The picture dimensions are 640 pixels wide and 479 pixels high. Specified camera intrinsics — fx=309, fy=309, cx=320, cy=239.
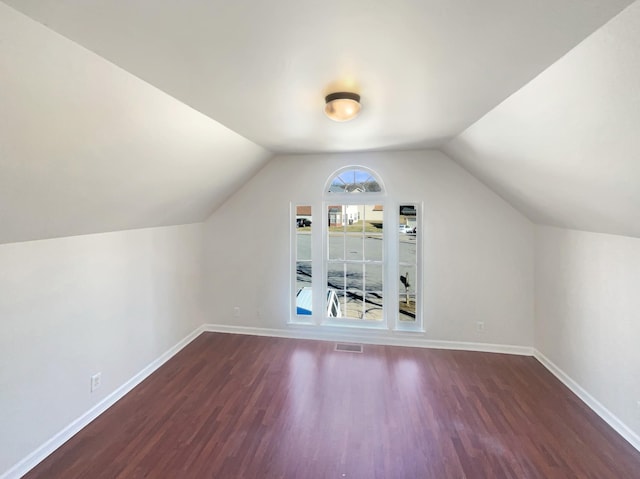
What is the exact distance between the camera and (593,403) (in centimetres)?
266

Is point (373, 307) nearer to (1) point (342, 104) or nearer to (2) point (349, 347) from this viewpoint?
(2) point (349, 347)

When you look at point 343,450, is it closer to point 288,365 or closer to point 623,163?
point 288,365

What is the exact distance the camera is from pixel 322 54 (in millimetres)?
1454

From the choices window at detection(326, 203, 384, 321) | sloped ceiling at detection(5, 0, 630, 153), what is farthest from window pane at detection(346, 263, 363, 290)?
sloped ceiling at detection(5, 0, 630, 153)

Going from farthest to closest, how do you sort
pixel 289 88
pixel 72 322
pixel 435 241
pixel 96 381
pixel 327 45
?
pixel 435 241 < pixel 96 381 < pixel 72 322 < pixel 289 88 < pixel 327 45

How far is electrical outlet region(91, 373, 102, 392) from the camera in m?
2.57

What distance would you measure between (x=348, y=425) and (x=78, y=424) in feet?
6.97

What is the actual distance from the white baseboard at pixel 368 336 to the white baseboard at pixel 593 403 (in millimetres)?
345

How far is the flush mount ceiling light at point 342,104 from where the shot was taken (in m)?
1.89

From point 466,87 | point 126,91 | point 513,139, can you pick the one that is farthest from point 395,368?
point 126,91

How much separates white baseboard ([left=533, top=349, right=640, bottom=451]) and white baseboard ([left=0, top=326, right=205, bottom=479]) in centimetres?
415

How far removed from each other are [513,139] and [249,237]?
125 inches

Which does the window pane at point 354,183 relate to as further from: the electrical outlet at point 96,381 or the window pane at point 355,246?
the electrical outlet at point 96,381

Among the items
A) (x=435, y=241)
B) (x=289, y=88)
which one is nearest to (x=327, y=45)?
(x=289, y=88)
